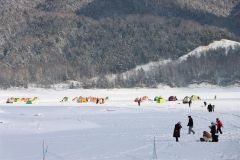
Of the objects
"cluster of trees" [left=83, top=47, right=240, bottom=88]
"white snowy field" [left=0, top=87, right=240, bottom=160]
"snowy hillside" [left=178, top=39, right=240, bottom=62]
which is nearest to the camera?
"white snowy field" [left=0, top=87, right=240, bottom=160]

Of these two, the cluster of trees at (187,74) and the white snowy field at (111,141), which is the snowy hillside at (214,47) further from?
the white snowy field at (111,141)

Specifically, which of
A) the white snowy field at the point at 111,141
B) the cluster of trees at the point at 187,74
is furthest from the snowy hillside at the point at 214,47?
the white snowy field at the point at 111,141

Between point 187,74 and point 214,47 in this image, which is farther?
point 214,47

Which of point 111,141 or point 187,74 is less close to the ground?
point 187,74

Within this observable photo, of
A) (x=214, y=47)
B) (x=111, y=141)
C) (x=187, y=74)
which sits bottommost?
(x=111, y=141)

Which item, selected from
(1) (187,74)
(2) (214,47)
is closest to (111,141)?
(1) (187,74)

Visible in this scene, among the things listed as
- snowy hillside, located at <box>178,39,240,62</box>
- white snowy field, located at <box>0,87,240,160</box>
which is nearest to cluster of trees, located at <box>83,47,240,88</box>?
snowy hillside, located at <box>178,39,240,62</box>

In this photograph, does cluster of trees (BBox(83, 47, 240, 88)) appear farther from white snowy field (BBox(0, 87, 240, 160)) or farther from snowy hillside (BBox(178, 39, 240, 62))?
white snowy field (BBox(0, 87, 240, 160))

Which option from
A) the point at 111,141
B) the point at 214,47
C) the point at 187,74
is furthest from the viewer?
the point at 214,47

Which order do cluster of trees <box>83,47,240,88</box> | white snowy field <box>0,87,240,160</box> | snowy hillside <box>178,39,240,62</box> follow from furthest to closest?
snowy hillside <box>178,39,240,62</box> → cluster of trees <box>83,47,240,88</box> → white snowy field <box>0,87,240,160</box>

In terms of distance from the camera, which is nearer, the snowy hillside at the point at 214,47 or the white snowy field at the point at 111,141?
the white snowy field at the point at 111,141

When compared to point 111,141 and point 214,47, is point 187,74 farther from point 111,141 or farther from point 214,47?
point 111,141

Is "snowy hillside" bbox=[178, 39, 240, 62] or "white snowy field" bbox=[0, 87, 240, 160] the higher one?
"snowy hillside" bbox=[178, 39, 240, 62]

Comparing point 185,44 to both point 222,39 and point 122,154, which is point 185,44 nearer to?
point 222,39
